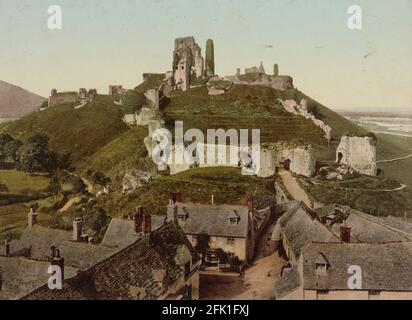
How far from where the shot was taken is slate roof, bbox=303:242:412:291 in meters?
25.0

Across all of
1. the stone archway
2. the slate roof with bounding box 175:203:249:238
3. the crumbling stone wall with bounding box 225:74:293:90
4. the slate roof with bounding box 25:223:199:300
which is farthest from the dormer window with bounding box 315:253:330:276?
the crumbling stone wall with bounding box 225:74:293:90

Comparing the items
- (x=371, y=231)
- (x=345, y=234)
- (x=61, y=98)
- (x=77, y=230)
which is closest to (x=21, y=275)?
(x=77, y=230)

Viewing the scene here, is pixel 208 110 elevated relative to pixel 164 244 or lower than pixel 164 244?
elevated

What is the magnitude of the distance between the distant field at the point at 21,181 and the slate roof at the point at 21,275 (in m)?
14.3

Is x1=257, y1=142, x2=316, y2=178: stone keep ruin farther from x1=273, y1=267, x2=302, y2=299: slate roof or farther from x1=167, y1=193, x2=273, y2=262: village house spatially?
x1=273, y1=267, x2=302, y2=299: slate roof

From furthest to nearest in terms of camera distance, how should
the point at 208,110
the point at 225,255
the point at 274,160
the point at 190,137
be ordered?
the point at 208,110 → the point at 190,137 → the point at 274,160 → the point at 225,255

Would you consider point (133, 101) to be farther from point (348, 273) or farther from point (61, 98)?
point (348, 273)

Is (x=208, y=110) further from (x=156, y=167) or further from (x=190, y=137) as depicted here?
(x=156, y=167)

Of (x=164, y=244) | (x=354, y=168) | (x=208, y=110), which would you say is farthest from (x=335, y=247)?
(x=208, y=110)

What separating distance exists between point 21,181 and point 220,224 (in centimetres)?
1707

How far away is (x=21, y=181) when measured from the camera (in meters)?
39.4

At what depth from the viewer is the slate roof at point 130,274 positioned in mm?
21016
